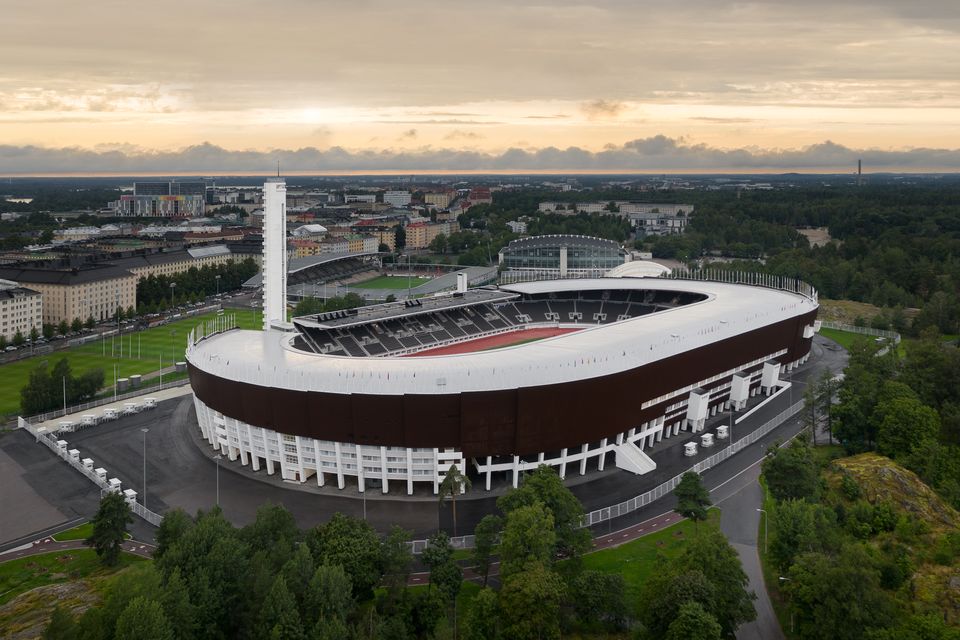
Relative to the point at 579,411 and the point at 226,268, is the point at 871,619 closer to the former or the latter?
the point at 579,411

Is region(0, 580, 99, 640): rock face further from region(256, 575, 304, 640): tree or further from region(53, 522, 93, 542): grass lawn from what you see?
region(256, 575, 304, 640): tree

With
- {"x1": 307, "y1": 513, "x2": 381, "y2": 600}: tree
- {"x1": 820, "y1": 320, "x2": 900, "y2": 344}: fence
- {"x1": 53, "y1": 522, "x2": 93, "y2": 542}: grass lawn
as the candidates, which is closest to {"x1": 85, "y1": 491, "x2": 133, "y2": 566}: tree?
{"x1": 53, "y1": 522, "x2": 93, "y2": 542}: grass lawn

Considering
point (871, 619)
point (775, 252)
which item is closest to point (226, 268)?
point (775, 252)

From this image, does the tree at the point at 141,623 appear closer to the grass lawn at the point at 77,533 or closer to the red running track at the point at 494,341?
the grass lawn at the point at 77,533

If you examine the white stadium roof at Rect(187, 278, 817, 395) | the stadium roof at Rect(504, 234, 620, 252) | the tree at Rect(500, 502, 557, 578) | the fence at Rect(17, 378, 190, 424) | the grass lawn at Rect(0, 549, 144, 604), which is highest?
the stadium roof at Rect(504, 234, 620, 252)

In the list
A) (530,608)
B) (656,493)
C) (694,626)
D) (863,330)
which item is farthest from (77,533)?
(863,330)

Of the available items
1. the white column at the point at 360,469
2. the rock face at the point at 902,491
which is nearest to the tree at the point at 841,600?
the rock face at the point at 902,491
